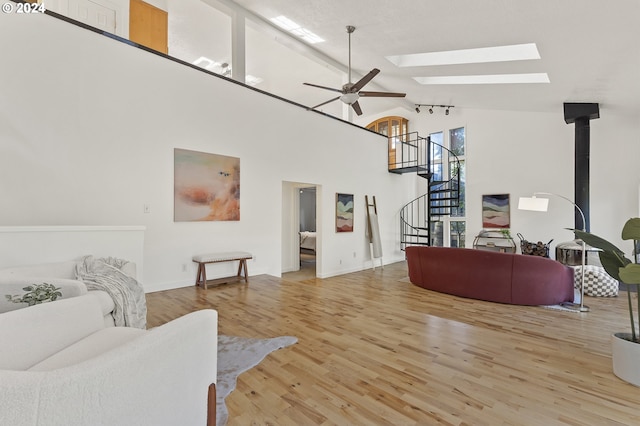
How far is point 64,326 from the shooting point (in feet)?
5.48

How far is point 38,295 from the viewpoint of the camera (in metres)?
1.96

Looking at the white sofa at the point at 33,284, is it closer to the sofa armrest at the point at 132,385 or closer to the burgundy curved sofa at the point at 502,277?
the sofa armrest at the point at 132,385

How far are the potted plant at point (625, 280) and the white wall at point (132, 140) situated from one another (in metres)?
4.91

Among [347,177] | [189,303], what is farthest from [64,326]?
[347,177]

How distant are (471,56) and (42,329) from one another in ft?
19.2

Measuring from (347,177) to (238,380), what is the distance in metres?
5.91

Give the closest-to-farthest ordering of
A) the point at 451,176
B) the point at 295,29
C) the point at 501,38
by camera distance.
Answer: the point at 501,38 < the point at 295,29 < the point at 451,176

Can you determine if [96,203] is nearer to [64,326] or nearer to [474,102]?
[64,326]

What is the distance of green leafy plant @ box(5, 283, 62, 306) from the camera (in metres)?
1.89

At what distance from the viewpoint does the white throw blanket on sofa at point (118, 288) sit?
8.46 ft

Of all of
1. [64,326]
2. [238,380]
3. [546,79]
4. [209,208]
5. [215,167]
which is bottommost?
[238,380]

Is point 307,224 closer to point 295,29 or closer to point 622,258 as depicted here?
point 295,29

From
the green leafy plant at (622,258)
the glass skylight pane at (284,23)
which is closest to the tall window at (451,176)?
the glass skylight pane at (284,23)

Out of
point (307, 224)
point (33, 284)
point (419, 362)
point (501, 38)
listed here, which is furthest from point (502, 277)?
point (307, 224)
